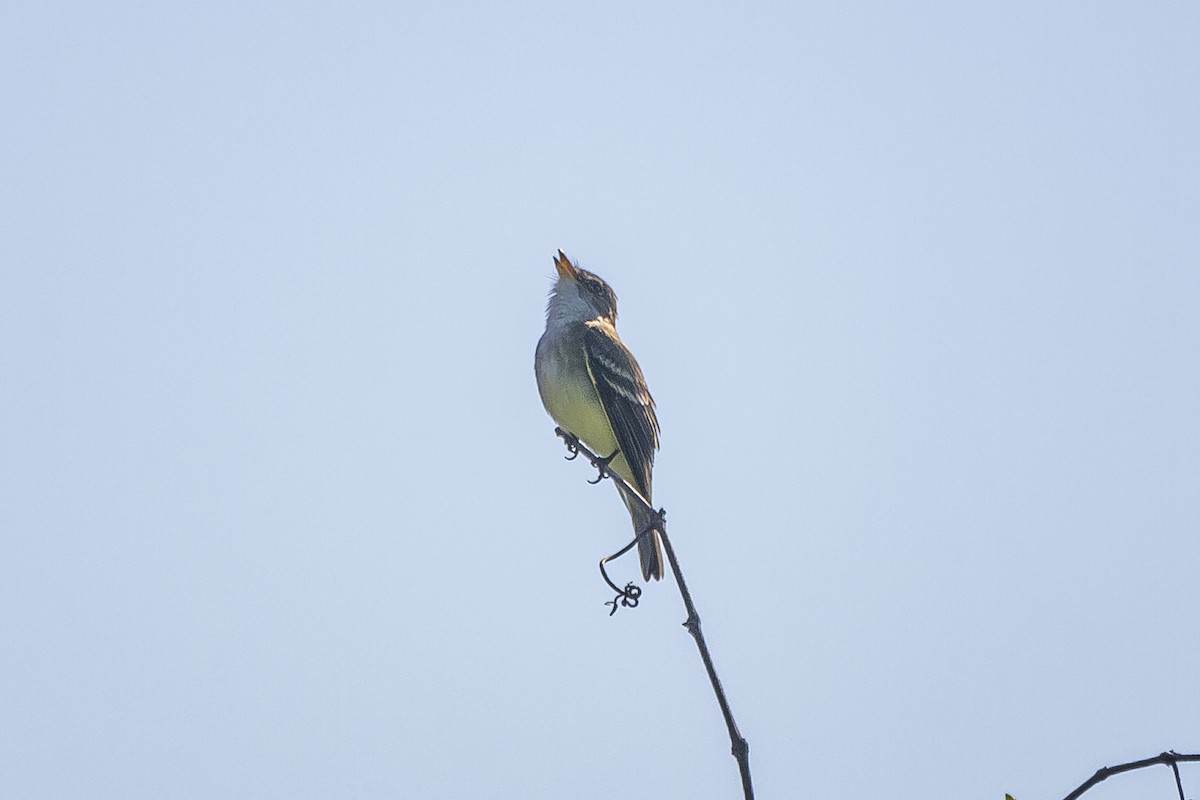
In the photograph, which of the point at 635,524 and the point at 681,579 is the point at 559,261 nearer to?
the point at 635,524

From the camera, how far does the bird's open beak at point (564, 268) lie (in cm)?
1131

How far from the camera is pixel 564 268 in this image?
37.1 feet

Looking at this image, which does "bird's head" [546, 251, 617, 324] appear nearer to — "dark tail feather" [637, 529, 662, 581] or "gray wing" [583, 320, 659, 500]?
"gray wing" [583, 320, 659, 500]

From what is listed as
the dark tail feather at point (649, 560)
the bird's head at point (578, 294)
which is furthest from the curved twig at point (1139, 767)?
the bird's head at point (578, 294)

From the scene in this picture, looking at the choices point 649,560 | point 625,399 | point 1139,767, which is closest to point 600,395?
point 625,399

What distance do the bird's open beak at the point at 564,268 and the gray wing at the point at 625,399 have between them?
0.91 m

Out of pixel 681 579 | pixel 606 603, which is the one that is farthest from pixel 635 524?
pixel 681 579

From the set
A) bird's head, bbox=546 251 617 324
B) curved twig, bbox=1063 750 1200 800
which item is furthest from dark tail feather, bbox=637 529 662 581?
curved twig, bbox=1063 750 1200 800

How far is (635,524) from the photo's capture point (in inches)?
348

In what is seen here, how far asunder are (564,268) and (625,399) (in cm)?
182

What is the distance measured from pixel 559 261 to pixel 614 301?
0.69 metres

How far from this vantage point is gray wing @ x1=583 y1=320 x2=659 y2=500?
9594mm

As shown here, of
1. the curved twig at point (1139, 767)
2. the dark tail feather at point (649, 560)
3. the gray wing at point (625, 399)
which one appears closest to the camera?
the curved twig at point (1139, 767)

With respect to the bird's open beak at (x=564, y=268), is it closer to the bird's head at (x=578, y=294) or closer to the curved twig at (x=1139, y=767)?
the bird's head at (x=578, y=294)
